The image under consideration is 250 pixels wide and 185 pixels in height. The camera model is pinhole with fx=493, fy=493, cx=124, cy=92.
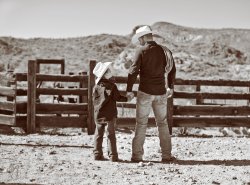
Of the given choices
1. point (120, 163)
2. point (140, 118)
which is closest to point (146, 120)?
point (140, 118)

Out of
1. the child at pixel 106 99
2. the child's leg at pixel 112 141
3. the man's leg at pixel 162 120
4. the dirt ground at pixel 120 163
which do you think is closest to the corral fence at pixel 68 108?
the dirt ground at pixel 120 163

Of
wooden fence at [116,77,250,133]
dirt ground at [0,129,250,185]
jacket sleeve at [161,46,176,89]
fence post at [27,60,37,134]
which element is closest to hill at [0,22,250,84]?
wooden fence at [116,77,250,133]

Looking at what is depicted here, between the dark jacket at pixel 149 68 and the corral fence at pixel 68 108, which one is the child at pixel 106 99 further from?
the corral fence at pixel 68 108

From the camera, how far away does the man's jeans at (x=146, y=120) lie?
280 inches

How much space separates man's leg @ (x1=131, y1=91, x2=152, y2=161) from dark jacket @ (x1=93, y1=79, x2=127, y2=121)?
0.86 feet

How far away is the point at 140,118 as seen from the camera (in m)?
7.16

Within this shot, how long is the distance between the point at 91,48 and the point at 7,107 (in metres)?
31.7

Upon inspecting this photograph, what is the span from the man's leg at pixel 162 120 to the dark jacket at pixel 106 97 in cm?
52

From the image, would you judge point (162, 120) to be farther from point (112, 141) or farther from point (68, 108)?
point (68, 108)

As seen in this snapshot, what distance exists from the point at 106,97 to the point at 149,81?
0.66 m

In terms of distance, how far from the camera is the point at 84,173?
6305mm

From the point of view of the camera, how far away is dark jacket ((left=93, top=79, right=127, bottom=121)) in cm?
712

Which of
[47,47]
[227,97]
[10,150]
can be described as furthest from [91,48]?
[10,150]

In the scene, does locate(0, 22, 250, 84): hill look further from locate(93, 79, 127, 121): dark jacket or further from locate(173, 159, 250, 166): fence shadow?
locate(93, 79, 127, 121): dark jacket
